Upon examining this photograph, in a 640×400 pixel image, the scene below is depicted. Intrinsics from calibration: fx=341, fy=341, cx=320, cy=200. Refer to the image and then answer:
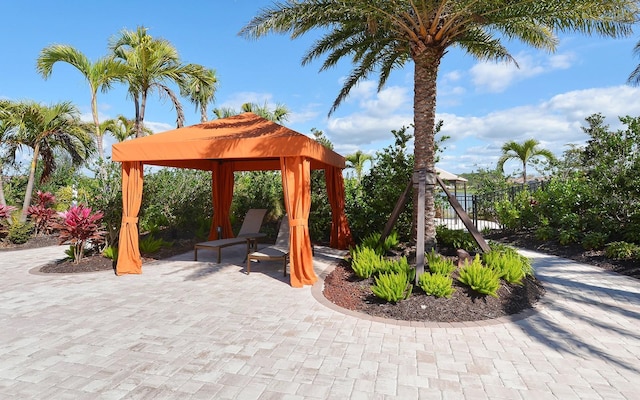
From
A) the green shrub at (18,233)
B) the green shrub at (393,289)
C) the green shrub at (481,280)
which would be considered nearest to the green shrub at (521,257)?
→ the green shrub at (481,280)

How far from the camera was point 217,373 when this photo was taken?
3.03 metres

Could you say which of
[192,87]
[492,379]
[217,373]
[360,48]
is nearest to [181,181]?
[192,87]

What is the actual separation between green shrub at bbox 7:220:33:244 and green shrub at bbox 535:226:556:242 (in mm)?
15711

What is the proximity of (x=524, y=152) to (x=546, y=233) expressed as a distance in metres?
12.5

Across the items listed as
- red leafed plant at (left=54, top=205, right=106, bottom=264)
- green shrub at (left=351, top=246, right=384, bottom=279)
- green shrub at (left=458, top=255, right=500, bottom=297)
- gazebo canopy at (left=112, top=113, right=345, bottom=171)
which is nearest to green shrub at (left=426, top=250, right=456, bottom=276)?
green shrub at (left=458, top=255, right=500, bottom=297)

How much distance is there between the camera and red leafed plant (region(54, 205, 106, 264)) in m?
6.97

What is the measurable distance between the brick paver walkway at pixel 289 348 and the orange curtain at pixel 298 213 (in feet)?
1.43

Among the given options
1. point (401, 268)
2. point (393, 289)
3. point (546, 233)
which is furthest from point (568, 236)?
point (393, 289)

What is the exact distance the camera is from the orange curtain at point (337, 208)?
30.7ft

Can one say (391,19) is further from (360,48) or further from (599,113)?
(599,113)

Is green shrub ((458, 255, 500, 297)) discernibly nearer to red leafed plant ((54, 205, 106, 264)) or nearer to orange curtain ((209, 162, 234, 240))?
orange curtain ((209, 162, 234, 240))

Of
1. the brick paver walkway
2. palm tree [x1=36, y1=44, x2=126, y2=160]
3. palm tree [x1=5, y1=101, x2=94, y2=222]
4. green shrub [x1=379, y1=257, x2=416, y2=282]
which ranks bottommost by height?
the brick paver walkway

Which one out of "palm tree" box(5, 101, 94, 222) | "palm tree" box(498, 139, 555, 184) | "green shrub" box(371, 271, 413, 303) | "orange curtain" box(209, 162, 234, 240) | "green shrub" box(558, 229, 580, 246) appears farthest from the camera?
"palm tree" box(498, 139, 555, 184)

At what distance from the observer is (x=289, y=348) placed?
11.6 ft
